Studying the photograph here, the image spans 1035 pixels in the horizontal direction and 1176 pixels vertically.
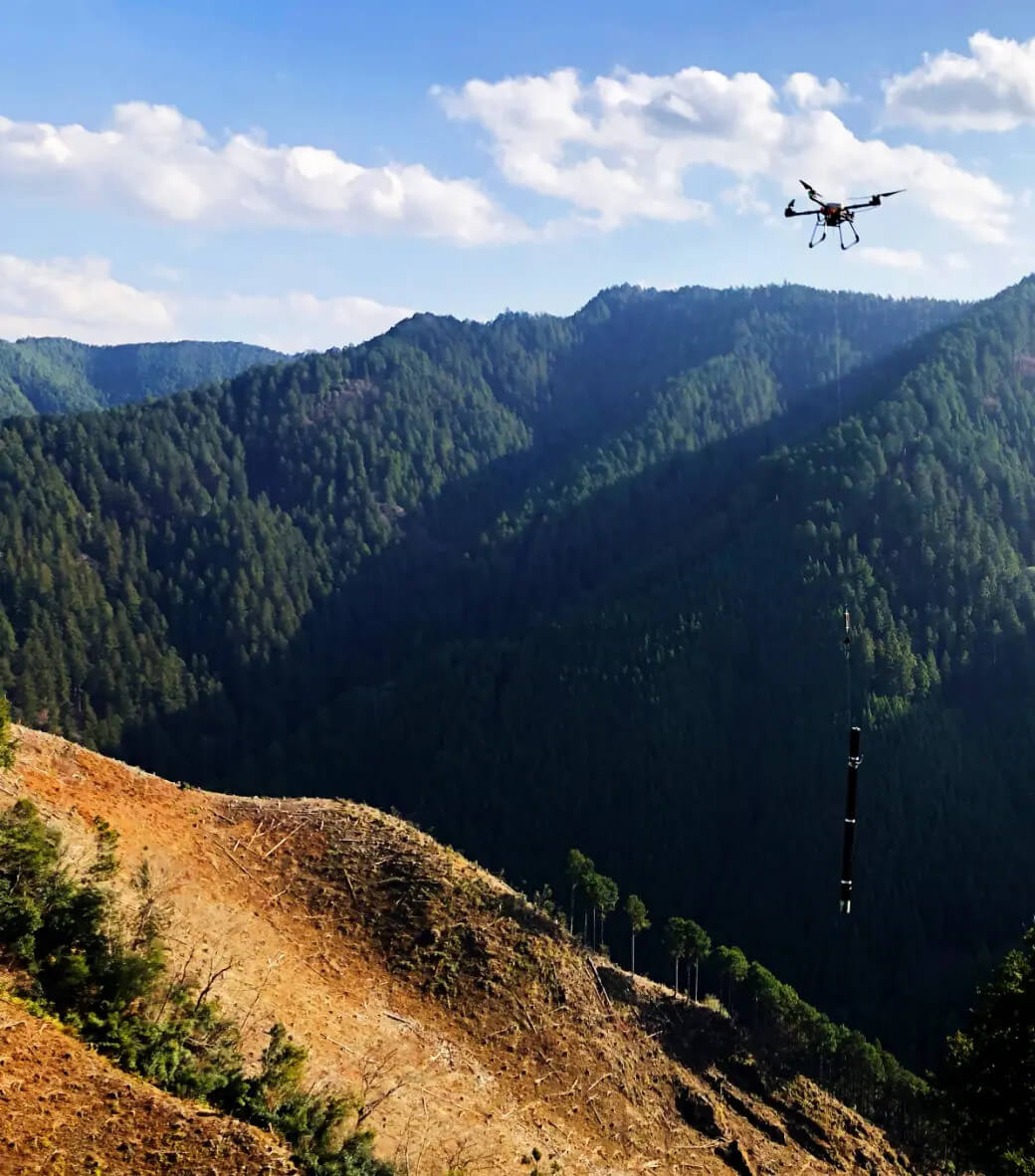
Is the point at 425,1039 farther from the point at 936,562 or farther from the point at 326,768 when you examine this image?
the point at 936,562

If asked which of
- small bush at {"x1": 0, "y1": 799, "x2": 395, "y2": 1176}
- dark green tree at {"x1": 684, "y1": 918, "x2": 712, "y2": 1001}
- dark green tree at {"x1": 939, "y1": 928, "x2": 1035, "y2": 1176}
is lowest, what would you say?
dark green tree at {"x1": 684, "y1": 918, "x2": 712, "y2": 1001}

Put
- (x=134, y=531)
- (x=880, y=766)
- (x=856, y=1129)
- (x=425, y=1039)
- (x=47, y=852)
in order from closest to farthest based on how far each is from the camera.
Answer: (x=47, y=852), (x=425, y=1039), (x=856, y=1129), (x=880, y=766), (x=134, y=531)

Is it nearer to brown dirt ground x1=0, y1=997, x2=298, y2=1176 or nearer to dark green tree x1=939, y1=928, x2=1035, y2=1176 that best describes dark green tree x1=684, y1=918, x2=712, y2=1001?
dark green tree x1=939, y1=928, x2=1035, y2=1176

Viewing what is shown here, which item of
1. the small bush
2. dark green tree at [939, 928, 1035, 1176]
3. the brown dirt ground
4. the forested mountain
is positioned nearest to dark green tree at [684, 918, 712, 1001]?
dark green tree at [939, 928, 1035, 1176]

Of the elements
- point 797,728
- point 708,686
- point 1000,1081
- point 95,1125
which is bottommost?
point 1000,1081

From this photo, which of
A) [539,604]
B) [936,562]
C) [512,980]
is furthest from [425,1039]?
[539,604]

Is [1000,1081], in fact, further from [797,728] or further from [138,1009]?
[797,728]

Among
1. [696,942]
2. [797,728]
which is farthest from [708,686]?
[696,942]

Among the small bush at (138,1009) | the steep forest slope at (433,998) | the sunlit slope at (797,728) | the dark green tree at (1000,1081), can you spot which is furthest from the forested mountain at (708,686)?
the small bush at (138,1009)

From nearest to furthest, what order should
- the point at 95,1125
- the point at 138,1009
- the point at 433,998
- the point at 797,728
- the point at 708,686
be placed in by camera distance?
the point at 95,1125, the point at 138,1009, the point at 433,998, the point at 797,728, the point at 708,686
